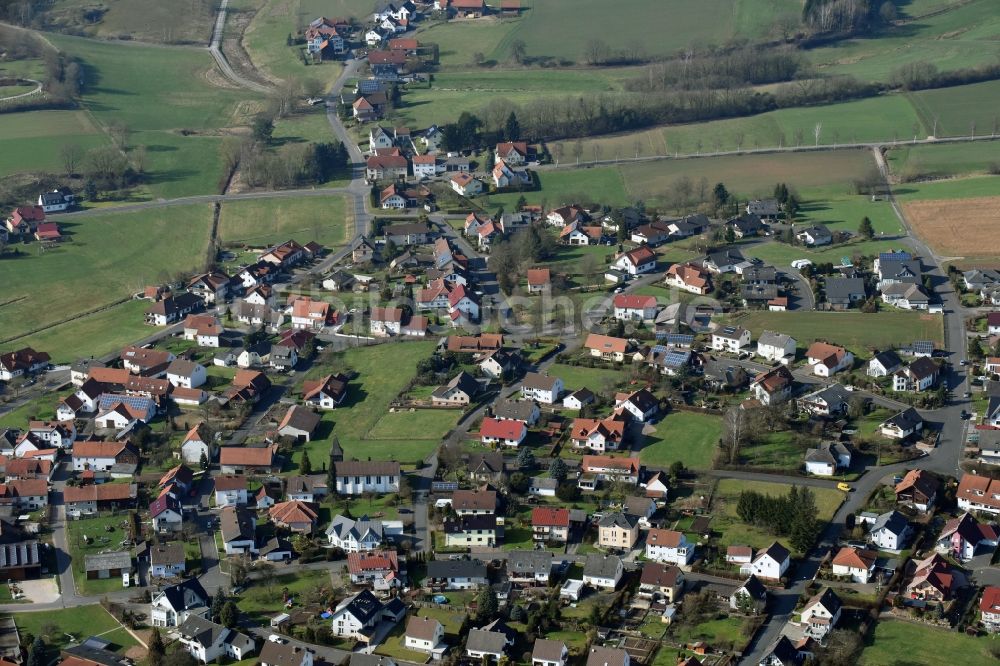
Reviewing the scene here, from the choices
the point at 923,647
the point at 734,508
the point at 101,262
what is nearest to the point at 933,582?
the point at 923,647

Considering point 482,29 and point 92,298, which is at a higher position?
point 482,29

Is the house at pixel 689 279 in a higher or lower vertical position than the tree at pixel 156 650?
Result: higher

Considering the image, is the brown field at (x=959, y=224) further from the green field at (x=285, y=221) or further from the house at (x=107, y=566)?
the house at (x=107, y=566)

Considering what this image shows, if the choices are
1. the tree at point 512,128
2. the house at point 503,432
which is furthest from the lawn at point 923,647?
the tree at point 512,128

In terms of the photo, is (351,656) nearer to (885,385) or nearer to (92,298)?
(885,385)

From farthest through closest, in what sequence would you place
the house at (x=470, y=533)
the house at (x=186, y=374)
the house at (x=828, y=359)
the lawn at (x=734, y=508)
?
the house at (x=186, y=374)
the house at (x=828, y=359)
the house at (x=470, y=533)
the lawn at (x=734, y=508)

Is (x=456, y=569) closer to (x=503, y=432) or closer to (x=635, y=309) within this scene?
(x=503, y=432)

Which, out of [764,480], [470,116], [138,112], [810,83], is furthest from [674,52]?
[764,480]
